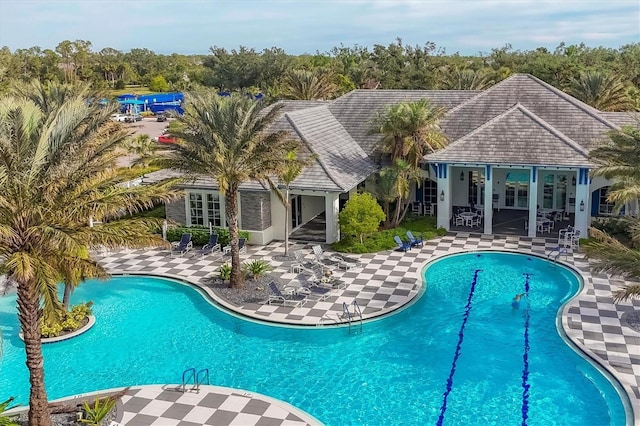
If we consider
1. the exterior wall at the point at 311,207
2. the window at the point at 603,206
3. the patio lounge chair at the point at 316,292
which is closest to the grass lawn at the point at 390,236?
the exterior wall at the point at 311,207

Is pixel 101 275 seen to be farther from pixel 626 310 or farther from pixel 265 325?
pixel 626 310

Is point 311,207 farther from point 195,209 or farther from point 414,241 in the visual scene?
point 414,241

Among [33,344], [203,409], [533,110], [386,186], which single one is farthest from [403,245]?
[33,344]

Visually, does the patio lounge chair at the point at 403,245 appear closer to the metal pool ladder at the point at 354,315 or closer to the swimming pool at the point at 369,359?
the swimming pool at the point at 369,359

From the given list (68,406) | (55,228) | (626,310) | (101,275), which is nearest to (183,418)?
(68,406)

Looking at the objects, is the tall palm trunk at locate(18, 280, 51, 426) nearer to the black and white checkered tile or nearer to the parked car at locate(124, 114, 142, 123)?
the black and white checkered tile

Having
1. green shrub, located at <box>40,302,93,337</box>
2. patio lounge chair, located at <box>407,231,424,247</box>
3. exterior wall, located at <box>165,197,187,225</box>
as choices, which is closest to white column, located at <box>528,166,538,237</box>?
patio lounge chair, located at <box>407,231,424,247</box>
